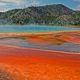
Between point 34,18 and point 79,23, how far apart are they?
46.7m

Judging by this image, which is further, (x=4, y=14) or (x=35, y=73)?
(x=4, y=14)

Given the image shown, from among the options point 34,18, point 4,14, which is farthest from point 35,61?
point 4,14

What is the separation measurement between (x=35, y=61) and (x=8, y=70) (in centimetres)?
337

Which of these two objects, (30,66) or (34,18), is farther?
(34,18)

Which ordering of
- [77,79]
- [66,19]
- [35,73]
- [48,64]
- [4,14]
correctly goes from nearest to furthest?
[77,79]
[35,73]
[48,64]
[66,19]
[4,14]

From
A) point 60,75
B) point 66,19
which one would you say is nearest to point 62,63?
point 60,75

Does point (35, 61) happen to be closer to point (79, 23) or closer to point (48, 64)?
point (48, 64)

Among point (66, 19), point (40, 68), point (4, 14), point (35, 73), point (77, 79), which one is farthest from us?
point (4, 14)

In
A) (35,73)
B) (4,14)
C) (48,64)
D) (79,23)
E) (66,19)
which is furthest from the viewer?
(4,14)

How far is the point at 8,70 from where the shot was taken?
1204 centimetres

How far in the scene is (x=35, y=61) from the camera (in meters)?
15.2

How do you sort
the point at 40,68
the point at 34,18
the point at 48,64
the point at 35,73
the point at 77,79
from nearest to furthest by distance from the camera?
the point at 77,79 < the point at 35,73 < the point at 40,68 < the point at 48,64 < the point at 34,18

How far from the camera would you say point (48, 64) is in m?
14.3

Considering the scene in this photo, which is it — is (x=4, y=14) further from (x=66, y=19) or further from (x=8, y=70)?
(x=8, y=70)
